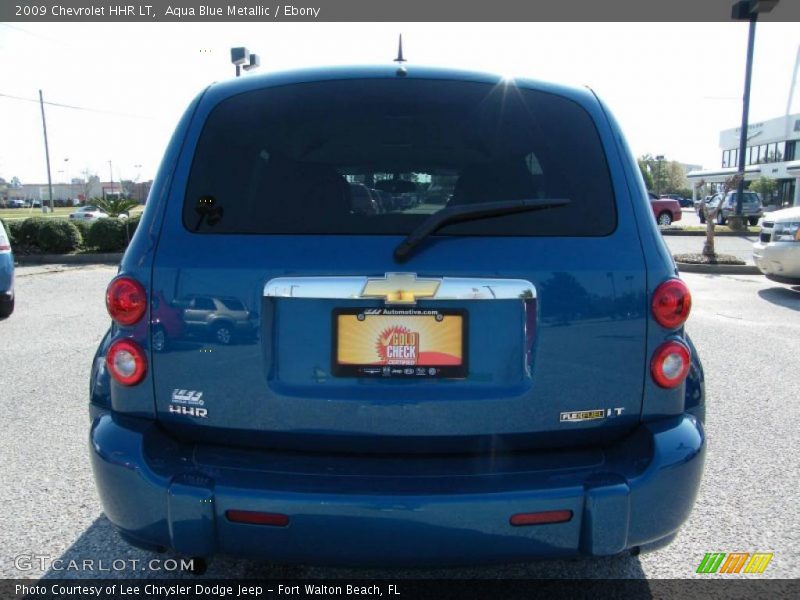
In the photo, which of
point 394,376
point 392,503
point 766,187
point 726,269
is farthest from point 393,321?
point 766,187

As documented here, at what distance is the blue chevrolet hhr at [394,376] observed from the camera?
1.71 metres

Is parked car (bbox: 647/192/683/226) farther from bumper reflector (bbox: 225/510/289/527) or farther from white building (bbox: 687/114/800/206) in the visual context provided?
bumper reflector (bbox: 225/510/289/527)

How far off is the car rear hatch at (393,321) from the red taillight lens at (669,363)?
0.05 meters

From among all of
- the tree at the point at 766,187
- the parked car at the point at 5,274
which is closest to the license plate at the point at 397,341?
the parked car at the point at 5,274

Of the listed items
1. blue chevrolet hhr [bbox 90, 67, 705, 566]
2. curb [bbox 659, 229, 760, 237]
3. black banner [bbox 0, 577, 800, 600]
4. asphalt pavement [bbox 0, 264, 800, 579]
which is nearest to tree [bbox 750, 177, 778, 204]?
curb [bbox 659, 229, 760, 237]

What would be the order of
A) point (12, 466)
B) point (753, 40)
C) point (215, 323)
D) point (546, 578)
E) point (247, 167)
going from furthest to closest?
1. point (753, 40)
2. point (12, 466)
3. point (546, 578)
4. point (247, 167)
5. point (215, 323)

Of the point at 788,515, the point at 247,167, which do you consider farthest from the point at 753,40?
the point at 247,167

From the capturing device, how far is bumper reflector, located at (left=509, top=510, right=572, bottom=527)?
5.56 feet

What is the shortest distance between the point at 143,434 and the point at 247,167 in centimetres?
90

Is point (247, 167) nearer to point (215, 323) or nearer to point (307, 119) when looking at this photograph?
point (307, 119)

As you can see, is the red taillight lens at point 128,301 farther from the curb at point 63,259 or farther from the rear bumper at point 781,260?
the curb at point 63,259

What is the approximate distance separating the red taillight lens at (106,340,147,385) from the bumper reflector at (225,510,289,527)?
52 cm

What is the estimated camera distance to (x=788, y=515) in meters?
2.88

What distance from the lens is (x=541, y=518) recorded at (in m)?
1.70
